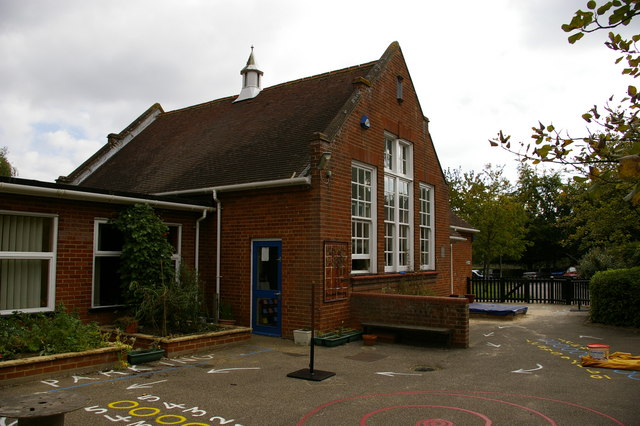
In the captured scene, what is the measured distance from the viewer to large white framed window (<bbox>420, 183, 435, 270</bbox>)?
15.6 m

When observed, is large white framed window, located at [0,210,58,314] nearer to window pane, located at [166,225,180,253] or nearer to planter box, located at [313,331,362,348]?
window pane, located at [166,225,180,253]

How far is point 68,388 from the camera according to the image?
6949mm

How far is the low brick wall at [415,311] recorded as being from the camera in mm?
10344

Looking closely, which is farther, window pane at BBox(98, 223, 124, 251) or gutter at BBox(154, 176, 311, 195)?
gutter at BBox(154, 176, 311, 195)

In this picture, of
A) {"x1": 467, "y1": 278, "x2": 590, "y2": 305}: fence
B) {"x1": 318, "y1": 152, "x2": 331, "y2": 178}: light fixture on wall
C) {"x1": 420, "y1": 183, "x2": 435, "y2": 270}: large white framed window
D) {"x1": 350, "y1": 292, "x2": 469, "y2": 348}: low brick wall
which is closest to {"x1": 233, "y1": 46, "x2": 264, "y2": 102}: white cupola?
{"x1": 420, "y1": 183, "x2": 435, "y2": 270}: large white framed window

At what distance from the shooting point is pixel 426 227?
1566cm

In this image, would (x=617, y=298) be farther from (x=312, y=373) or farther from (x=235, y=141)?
(x=235, y=141)

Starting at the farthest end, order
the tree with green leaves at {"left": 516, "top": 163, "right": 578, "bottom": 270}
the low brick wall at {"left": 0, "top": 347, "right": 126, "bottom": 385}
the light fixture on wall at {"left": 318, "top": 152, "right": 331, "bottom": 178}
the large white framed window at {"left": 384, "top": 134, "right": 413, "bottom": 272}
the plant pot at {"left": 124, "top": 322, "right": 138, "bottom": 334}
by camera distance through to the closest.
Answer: the tree with green leaves at {"left": 516, "top": 163, "right": 578, "bottom": 270}
the large white framed window at {"left": 384, "top": 134, "right": 413, "bottom": 272}
the light fixture on wall at {"left": 318, "top": 152, "right": 331, "bottom": 178}
the plant pot at {"left": 124, "top": 322, "right": 138, "bottom": 334}
the low brick wall at {"left": 0, "top": 347, "right": 126, "bottom": 385}

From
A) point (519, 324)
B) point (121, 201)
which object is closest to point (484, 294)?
point (519, 324)

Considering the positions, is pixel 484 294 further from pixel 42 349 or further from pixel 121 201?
pixel 42 349

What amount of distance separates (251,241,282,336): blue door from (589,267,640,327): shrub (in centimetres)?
881

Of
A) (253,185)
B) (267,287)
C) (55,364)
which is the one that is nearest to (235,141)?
(253,185)

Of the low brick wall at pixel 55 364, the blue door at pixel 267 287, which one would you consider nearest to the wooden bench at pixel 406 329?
the blue door at pixel 267 287

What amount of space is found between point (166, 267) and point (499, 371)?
6819 mm
